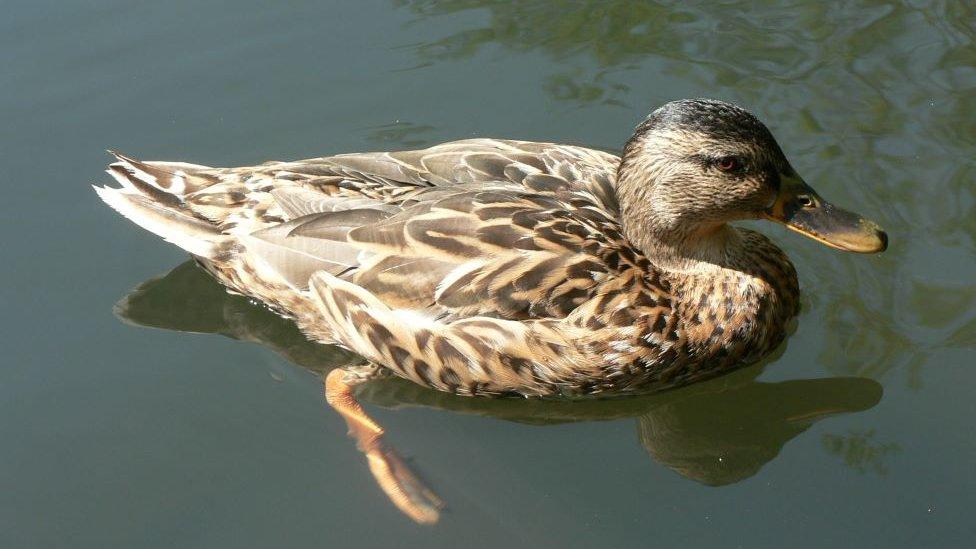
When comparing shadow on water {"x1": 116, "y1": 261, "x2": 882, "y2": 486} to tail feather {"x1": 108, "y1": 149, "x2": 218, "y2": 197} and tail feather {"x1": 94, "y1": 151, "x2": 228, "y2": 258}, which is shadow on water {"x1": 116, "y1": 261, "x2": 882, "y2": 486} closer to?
tail feather {"x1": 94, "y1": 151, "x2": 228, "y2": 258}

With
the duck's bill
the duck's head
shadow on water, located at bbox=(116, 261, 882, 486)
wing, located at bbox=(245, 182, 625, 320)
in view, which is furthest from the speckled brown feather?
the duck's bill

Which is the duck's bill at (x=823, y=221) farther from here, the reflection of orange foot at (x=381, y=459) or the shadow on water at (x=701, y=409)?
the reflection of orange foot at (x=381, y=459)

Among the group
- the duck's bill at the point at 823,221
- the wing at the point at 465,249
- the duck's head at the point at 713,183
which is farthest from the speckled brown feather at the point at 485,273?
the duck's bill at the point at 823,221

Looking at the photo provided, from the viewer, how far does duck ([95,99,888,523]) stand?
5598 millimetres

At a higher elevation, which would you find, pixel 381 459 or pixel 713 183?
pixel 713 183

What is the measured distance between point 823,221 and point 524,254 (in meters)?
1.48

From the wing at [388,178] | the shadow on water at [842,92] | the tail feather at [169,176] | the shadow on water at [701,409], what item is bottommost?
the shadow on water at [701,409]

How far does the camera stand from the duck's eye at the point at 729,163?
219 inches

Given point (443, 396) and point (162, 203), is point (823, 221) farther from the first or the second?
point (162, 203)

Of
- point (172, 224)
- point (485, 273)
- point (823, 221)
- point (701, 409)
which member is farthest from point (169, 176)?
point (823, 221)

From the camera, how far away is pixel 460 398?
598 centimetres

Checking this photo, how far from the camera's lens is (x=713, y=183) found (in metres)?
5.66

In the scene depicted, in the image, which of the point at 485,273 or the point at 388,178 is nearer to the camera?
the point at 485,273

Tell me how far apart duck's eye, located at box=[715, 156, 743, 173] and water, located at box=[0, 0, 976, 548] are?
1149 millimetres
